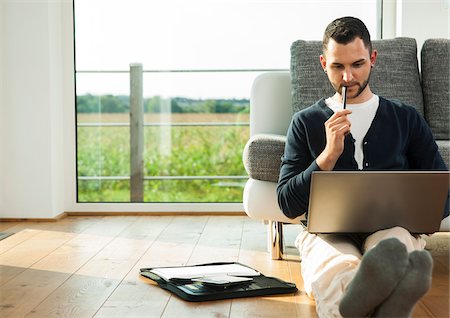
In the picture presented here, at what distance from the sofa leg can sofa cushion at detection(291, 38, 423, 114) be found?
22.8 inches

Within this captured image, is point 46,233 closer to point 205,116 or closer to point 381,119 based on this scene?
point 205,116

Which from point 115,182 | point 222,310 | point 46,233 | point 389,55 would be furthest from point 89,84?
point 222,310

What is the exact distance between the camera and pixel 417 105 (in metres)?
3.66

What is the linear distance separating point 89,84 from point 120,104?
23 cm

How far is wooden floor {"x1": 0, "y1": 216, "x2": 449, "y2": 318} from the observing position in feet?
8.23

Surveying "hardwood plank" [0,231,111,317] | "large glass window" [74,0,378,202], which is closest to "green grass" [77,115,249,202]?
"large glass window" [74,0,378,202]

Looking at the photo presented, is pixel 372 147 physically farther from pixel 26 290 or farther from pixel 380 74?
pixel 26 290

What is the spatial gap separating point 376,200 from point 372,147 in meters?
0.34

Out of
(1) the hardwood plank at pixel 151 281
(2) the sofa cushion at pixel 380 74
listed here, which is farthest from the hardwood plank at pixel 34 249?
(2) the sofa cushion at pixel 380 74

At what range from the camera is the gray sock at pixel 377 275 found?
1.82 m

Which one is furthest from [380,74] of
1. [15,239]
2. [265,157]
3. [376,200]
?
[15,239]

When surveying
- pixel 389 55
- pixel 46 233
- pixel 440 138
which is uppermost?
pixel 389 55

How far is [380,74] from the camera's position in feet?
11.8

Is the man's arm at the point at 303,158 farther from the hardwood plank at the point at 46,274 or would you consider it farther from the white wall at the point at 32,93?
the white wall at the point at 32,93
